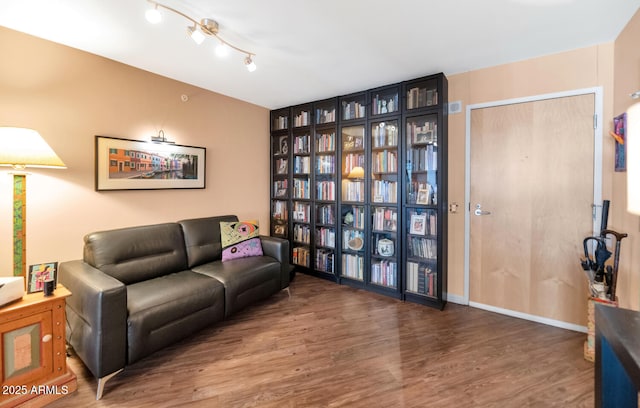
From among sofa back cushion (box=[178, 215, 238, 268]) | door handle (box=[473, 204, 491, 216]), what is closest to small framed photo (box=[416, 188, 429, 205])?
door handle (box=[473, 204, 491, 216])

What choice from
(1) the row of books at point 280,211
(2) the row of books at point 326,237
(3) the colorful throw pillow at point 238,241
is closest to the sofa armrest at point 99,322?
(3) the colorful throw pillow at point 238,241

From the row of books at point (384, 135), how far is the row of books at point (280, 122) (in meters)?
1.34

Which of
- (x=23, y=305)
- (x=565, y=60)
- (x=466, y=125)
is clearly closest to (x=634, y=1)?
(x=565, y=60)

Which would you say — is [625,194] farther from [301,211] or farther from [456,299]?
[301,211]

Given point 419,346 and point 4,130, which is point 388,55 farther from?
point 4,130

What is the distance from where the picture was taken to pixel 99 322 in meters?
1.57

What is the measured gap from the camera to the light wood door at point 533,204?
226cm

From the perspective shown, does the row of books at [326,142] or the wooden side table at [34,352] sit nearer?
the wooden side table at [34,352]

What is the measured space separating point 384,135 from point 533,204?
1.57 m

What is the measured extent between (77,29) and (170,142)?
1096 millimetres

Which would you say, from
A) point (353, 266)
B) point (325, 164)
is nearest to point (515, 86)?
point (325, 164)

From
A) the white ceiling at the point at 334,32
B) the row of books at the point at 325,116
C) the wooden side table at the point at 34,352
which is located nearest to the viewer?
the wooden side table at the point at 34,352

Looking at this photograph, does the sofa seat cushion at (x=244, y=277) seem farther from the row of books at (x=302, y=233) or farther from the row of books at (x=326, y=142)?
the row of books at (x=326, y=142)

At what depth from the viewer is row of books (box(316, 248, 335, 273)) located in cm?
351
